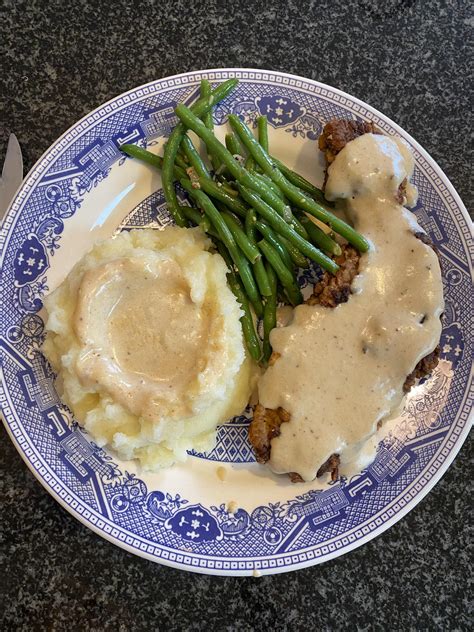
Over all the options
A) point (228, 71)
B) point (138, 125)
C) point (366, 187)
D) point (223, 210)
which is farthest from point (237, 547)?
point (228, 71)

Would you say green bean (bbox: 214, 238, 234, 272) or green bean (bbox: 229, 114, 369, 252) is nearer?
green bean (bbox: 229, 114, 369, 252)

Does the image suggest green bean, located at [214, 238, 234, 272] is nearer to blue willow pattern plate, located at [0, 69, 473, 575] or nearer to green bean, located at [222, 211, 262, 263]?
green bean, located at [222, 211, 262, 263]

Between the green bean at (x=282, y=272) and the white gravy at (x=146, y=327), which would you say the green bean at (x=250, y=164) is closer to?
the green bean at (x=282, y=272)

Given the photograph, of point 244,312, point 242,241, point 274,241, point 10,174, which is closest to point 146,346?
point 244,312

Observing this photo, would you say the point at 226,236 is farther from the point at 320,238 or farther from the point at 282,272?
the point at 320,238

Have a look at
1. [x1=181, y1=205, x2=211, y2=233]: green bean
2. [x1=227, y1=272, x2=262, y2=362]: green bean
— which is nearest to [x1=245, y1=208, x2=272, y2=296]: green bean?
[x1=227, y1=272, x2=262, y2=362]: green bean

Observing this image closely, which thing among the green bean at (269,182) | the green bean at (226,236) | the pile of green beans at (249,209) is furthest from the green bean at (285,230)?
the green bean at (226,236)

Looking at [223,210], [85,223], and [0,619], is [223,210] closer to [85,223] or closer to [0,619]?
[85,223]
